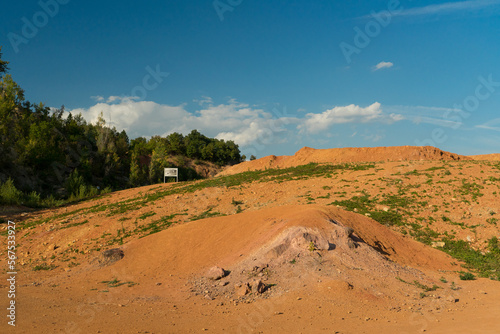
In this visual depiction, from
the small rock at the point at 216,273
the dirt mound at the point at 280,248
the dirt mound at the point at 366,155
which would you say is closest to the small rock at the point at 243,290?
the dirt mound at the point at 280,248

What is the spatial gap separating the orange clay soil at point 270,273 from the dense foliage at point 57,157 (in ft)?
45.1

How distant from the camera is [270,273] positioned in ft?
27.9

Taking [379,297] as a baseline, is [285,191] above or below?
above

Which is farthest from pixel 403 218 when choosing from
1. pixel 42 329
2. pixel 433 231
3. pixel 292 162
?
pixel 292 162

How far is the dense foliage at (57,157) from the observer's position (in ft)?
95.4

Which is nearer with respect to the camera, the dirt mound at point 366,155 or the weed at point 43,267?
the weed at point 43,267

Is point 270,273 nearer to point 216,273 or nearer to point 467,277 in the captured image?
point 216,273

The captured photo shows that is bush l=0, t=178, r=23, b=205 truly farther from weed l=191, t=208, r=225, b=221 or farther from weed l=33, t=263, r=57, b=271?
weed l=191, t=208, r=225, b=221

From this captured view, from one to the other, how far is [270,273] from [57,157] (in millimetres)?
31457

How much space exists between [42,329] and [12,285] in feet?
17.1

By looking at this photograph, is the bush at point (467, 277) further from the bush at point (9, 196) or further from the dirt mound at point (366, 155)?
the bush at point (9, 196)

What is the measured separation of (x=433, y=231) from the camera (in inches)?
537

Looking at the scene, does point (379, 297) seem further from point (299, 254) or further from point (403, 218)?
point (403, 218)

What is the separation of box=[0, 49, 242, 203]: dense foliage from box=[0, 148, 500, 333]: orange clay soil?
541 inches
